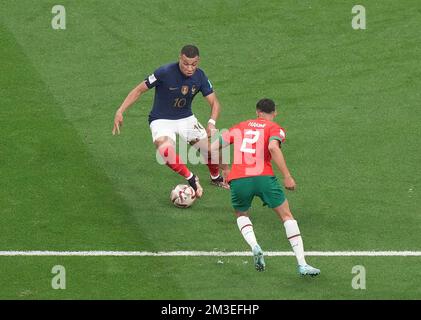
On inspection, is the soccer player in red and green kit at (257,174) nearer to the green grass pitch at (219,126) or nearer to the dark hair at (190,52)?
the green grass pitch at (219,126)

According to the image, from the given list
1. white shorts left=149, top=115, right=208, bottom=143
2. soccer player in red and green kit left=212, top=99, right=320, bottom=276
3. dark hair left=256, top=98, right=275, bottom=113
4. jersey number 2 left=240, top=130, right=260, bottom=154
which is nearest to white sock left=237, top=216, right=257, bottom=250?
soccer player in red and green kit left=212, top=99, right=320, bottom=276

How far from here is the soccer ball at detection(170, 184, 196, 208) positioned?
2208 cm

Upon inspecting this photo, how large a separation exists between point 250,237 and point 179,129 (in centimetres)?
382

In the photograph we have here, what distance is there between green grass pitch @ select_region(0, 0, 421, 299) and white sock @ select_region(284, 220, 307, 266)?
32 cm

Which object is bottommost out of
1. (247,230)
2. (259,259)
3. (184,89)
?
(259,259)

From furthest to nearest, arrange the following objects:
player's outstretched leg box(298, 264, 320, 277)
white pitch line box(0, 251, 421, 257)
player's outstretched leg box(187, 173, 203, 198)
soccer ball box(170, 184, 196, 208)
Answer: player's outstretched leg box(187, 173, 203, 198)
soccer ball box(170, 184, 196, 208)
white pitch line box(0, 251, 421, 257)
player's outstretched leg box(298, 264, 320, 277)

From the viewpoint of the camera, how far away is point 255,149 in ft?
64.8

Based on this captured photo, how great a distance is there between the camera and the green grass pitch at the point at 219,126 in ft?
64.6

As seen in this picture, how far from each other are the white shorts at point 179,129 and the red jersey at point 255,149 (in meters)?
3.03

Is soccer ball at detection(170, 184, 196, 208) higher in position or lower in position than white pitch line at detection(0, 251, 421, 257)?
higher

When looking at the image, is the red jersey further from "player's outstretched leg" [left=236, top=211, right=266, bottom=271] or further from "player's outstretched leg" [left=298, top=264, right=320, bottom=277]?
"player's outstretched leg" [left=298, top=264, right=320, bottom=277]

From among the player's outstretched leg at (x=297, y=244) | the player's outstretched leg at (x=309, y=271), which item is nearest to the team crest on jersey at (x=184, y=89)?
the player's outstretched leg at (x=297, y=244)

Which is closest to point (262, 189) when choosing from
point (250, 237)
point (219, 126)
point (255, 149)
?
point (255, 149)

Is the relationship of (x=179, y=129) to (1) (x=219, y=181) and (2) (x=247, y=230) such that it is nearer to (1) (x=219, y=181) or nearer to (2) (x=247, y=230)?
(1) (x=219, y=181)
